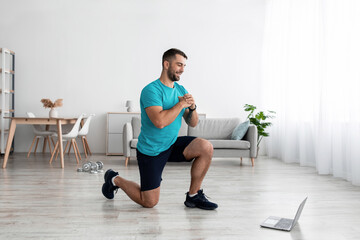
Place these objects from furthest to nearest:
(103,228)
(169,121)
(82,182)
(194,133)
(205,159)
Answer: (194,133)
(82,182)
(205,159)
(169,121)
(103,228)

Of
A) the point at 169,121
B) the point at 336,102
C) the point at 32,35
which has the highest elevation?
the point at 32,35

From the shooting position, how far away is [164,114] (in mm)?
2297

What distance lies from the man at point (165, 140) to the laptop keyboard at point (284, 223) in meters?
0.50

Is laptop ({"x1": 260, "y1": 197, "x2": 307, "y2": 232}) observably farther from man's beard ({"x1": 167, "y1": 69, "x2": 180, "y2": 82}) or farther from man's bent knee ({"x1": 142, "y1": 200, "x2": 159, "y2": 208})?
man's beard ({"x1": 167, "y1": 69, "x2": 180, "y2": 82})

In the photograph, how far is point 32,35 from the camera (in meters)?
6.56

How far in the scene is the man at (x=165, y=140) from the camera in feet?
7.67

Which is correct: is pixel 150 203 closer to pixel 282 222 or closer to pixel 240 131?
pixel 282 222

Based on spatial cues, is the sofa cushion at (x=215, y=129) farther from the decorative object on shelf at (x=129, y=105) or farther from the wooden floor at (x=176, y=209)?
the wooden floor at (x=176, y=209)

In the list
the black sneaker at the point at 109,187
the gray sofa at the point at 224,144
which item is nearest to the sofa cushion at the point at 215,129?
the gray sofa at the point at 224,144

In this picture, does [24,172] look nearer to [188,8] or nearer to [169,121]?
[169,121]

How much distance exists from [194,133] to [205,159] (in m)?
3.12

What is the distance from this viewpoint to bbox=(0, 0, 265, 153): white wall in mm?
6551

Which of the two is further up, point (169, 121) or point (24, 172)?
point (169, 121)

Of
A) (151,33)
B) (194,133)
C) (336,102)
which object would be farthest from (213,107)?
(336,102)
